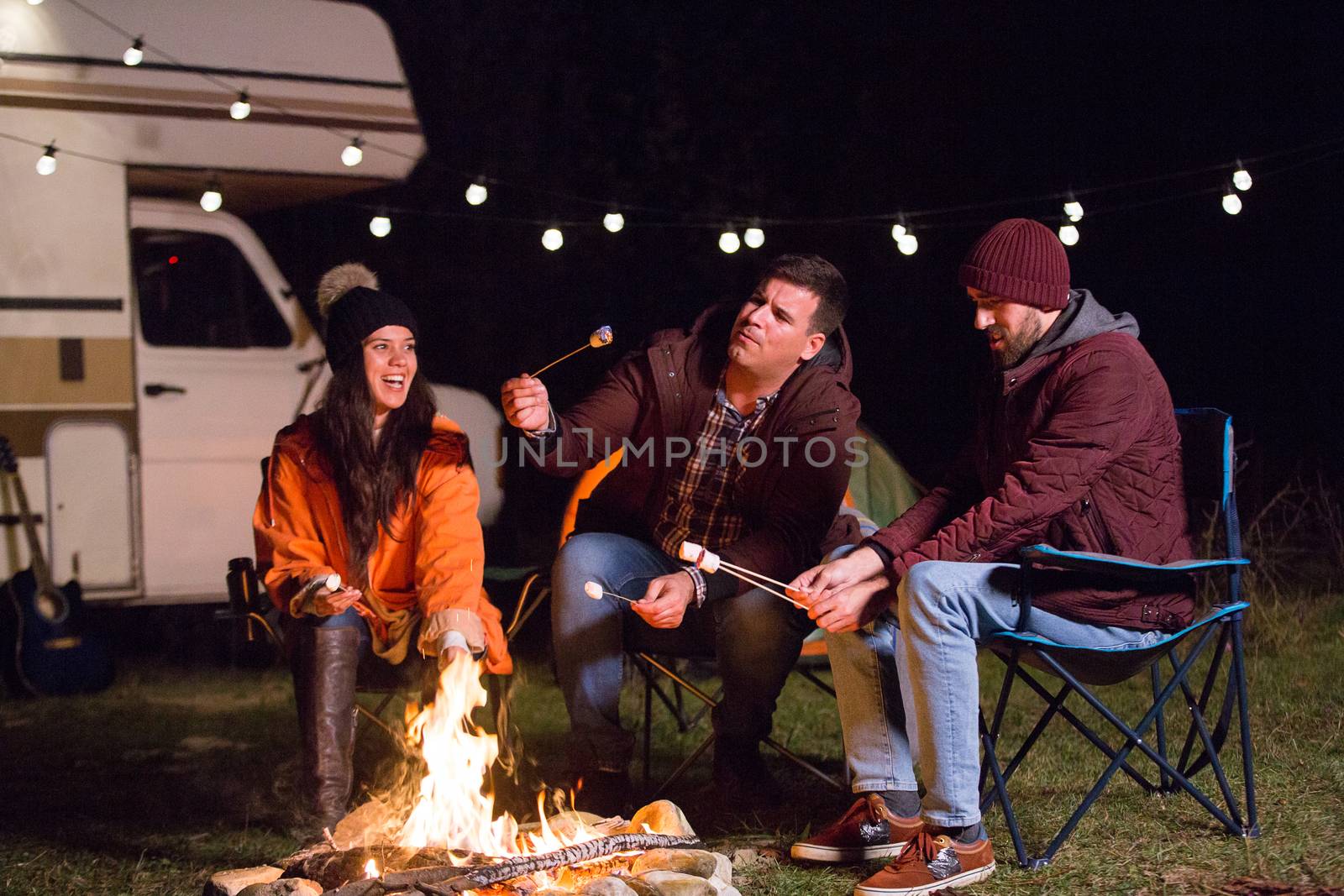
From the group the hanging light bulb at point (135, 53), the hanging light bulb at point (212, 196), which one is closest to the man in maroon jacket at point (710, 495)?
the hanging light bulb at point (212, 196)

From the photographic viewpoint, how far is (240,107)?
15.4 feet

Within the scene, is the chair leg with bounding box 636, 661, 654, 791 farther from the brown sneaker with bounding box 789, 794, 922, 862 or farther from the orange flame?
the brown sneaker with bounding box 789, 794, 922, 862

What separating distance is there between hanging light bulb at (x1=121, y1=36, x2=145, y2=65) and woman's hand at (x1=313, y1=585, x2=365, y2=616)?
2792 millimetres

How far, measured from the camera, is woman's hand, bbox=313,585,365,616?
2.77 meters

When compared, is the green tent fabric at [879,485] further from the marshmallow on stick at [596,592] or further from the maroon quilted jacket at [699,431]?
the marshmallow on stick at [596,592]

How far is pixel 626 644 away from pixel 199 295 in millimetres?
2868

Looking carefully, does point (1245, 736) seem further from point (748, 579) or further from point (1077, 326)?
point (748, 579)

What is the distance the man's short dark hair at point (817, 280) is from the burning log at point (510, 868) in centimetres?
126

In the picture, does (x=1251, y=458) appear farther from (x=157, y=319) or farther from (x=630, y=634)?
(x=157, y=319)

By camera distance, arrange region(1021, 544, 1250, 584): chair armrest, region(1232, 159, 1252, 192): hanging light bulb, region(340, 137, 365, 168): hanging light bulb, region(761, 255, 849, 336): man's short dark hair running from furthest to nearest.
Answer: region(340, 137, 365, 168): hanging light bulb
region(1232, 159, 1252, 192): hanging light bulb
region(761, 255, 849, 336): man's short dark hair
region(1021, 544, 1250, 584): chair armrest

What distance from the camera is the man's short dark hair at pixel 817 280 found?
3.05 meters

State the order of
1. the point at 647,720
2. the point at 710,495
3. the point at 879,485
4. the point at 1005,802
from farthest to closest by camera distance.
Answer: the point at 879,485 < the point at 647,720 < the point at 710,495 < the point at 1005,802

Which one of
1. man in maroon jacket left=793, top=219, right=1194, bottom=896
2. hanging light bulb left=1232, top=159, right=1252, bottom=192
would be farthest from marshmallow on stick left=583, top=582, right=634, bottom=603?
hanging light bulb left=1232, top=159, right=1252, bottom=192

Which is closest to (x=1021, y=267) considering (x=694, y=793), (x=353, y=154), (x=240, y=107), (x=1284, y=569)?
(x=694, y=793)
